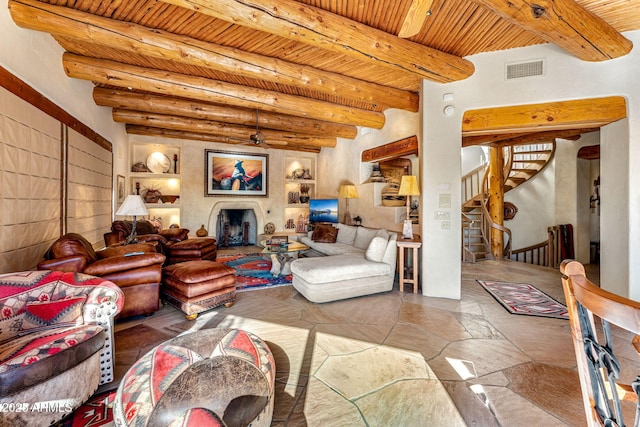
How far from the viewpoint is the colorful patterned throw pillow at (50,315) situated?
167cm

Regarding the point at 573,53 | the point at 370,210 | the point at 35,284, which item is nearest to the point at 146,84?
the point at 35,284

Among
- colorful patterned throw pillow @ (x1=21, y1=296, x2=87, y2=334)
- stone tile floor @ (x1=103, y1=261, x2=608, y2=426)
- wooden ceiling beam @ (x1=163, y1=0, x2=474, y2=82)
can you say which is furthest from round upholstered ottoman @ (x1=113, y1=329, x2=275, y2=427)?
wooden ceiling beam @ (x1=163, y1=0, x2=474, y2=82)

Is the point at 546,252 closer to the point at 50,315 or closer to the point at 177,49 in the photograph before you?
the point at 177,49

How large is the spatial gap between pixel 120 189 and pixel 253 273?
11.4 ft

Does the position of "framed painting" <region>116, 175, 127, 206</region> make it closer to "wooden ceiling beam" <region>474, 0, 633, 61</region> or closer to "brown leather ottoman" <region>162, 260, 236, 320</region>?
"brown leather ottoman" <region>162, 260, 236, 320</region>

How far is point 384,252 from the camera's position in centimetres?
364

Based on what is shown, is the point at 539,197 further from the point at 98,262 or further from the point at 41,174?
the point at 41,174

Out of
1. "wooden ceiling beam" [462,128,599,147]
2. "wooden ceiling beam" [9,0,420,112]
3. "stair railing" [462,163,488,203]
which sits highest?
"wooden ceiling beam" [9,0,420,112]

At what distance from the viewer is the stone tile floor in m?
1.56

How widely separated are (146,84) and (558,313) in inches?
231

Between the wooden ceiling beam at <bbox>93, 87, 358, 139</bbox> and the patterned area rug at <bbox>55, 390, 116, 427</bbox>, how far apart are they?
4324mm

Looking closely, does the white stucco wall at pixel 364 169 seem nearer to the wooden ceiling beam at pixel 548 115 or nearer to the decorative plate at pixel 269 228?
the wooden ceiling beam at pixel 548 115

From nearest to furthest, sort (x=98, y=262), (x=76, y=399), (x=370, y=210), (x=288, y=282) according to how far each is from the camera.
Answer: (x=76, y=399) → (x=98, y=262) → (x=288, y=282) → (x=370, y=210)

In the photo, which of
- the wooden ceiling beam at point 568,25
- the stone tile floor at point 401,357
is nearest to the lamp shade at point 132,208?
the stone tile floor at point 401,357
